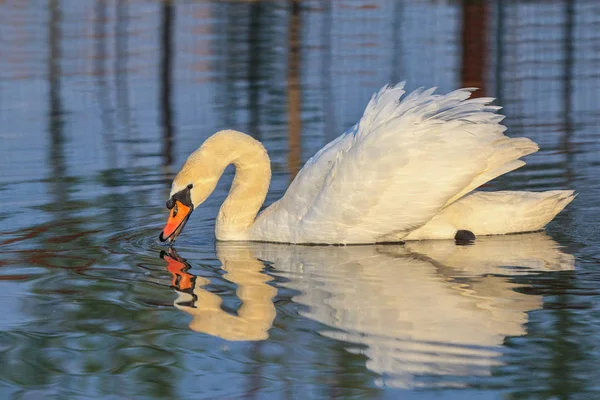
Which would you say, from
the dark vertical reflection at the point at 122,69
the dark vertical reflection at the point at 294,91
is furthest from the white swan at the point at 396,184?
the dark vertical reflection at the point at 122,69

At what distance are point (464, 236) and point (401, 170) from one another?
28.1 inches

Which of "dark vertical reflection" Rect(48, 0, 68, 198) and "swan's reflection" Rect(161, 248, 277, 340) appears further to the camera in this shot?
"dark vertical reflection" Rect(48, 0, 68, 198)

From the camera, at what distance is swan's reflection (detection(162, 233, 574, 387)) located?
6.24m

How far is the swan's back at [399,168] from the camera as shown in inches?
347

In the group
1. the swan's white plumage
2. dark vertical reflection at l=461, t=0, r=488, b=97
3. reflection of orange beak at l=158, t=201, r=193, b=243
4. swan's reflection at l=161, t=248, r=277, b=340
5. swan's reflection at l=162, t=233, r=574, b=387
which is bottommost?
swan's reflection at l=161, t=248, r=277, b=340

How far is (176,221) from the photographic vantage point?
911 centimetres

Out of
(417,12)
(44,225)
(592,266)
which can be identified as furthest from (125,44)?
(592,266)

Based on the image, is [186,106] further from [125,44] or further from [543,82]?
[125,44]

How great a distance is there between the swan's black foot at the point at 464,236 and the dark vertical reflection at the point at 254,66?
4.52 m

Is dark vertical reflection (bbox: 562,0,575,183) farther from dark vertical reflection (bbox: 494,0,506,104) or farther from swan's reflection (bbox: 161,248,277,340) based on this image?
swan's reflection (bbox: 161,248,277,340)

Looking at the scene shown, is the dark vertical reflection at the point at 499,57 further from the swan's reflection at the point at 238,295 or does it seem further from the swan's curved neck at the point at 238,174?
the swan's reflection at the point at 238,295

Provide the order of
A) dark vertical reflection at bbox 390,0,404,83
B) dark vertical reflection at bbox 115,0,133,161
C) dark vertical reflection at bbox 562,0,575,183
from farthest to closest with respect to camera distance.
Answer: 1. dark vertical reflection at bbox 390,0,404,83
2. dark vertical reflection at bbox 115,0,133,161
3. dark vertical reflection at bbox 562,0,575,183

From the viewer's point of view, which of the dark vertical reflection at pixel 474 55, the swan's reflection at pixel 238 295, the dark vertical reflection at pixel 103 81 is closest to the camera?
the swan's reflection at pixel 238 295

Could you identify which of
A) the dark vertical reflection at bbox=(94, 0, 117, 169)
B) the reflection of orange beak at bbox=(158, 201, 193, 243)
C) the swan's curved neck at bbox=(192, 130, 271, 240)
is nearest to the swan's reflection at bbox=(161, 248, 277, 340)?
the reflection of orange beak at bbox=(158, 201, 193, 243)
